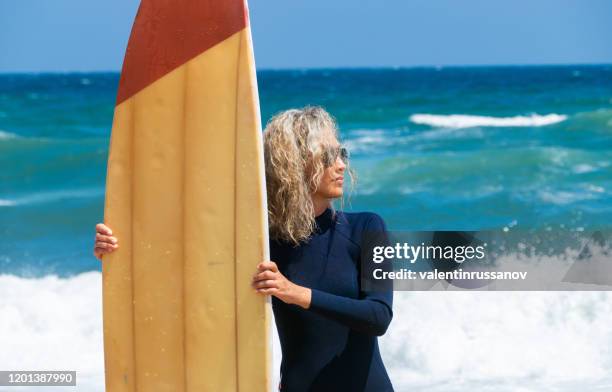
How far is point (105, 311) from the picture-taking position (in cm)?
217

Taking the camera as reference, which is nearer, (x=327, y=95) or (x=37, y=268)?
(x=37, y=268)

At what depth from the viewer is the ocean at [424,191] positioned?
5541 millimetres

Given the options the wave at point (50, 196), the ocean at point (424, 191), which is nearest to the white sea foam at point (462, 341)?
the ocean at point (424, 191)

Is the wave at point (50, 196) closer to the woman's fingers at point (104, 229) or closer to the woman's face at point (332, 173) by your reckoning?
the woman's fingers at point (104, 229)

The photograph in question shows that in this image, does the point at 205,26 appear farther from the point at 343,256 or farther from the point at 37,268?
the point at 37,268

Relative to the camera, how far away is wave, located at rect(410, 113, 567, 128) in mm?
13148

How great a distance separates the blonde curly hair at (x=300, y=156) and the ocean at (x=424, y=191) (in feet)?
0.75

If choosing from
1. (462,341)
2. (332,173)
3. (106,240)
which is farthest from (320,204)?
(462,341)

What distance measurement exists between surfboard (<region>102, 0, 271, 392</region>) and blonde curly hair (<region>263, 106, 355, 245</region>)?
89mm

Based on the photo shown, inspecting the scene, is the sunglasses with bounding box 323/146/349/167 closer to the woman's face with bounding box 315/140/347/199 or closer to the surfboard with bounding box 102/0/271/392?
the woman's face with bounding box 315/140/347/199

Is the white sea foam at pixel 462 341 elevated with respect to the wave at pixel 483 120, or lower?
lower

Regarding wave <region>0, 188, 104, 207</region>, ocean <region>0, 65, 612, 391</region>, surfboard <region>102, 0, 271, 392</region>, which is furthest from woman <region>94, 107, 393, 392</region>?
wave <region>0, 188, 104, 207</region>

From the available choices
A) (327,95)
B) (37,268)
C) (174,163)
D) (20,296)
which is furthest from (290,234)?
(327,95)

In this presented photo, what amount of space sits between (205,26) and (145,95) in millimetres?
195
